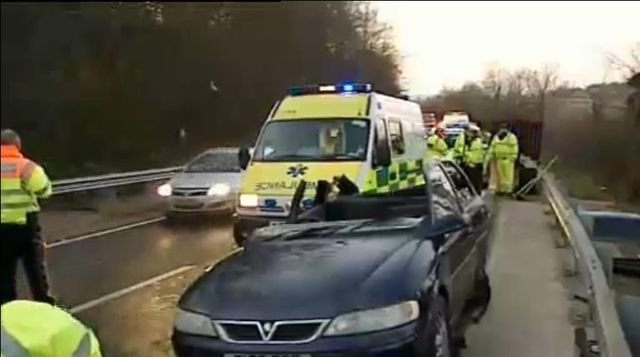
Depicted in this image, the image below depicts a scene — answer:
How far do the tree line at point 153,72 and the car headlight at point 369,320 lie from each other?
1806 cm

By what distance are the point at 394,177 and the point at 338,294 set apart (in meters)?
7.61

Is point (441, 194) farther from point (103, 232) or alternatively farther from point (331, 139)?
point (103, 232)

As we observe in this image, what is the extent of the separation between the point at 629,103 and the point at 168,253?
6877 millimetres

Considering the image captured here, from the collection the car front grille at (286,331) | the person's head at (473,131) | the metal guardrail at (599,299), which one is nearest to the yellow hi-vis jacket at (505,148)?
the person's head at (473,131)

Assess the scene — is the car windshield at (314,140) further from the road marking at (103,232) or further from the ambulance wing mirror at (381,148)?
the road marking at (103,232)

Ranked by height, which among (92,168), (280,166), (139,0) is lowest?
(92,168)

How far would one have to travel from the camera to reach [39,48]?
2378 centimetres

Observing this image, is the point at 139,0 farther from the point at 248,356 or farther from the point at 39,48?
the point at 248,356

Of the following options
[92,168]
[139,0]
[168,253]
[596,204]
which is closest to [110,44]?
[139,0]

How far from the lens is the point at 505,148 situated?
18.2 metres

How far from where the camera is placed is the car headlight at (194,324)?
476 centimetres

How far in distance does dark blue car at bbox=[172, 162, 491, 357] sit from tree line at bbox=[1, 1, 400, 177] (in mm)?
16869

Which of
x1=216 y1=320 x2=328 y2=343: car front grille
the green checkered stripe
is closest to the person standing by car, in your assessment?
the green checkered stripe

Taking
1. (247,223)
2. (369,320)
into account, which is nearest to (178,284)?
(247,223)
